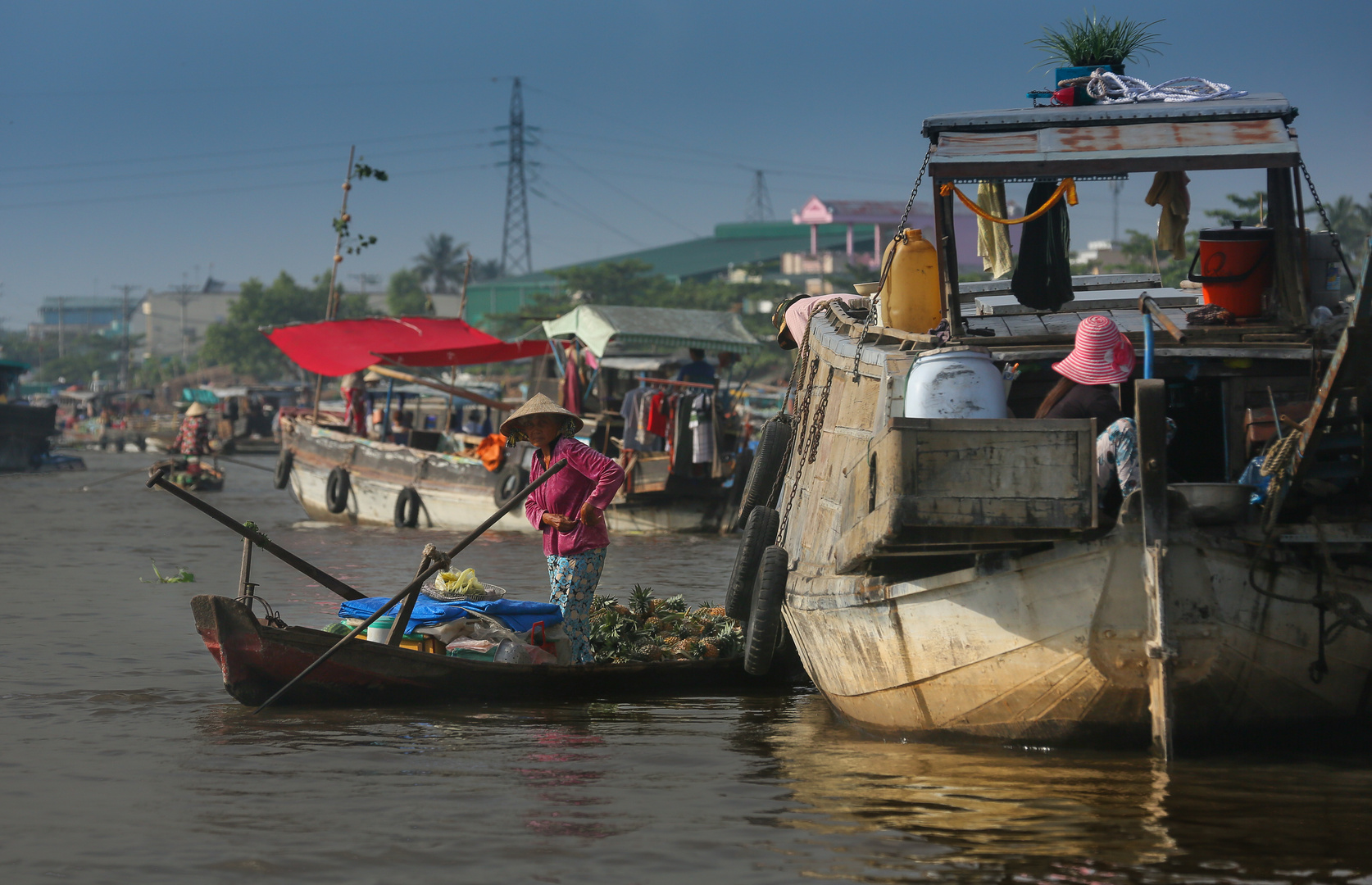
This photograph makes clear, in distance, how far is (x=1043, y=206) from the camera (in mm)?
6707

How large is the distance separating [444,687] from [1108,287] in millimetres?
4950

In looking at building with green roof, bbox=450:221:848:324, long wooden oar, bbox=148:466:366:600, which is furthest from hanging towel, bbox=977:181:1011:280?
building with green roof, bbox=450:221:848:324

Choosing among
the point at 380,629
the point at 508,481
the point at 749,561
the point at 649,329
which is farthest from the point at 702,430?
the point at 380,629

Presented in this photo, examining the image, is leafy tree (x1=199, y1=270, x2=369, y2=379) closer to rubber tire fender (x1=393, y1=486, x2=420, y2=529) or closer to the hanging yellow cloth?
rubber tire fender (x1=393, y1=486, x2=420, y2=529)

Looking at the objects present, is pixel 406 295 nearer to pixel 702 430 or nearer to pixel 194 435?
pixel 194 435

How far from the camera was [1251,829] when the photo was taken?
4676 mm

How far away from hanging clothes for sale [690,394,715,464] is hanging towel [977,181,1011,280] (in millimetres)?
8110

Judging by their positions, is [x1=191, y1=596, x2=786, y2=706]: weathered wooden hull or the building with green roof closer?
[x1=191, y1=596, x2=786, y2=706]: weathered wooden hull

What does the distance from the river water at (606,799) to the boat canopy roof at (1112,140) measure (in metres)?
2.52

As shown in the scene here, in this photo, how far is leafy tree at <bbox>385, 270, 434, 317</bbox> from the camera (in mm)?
77625

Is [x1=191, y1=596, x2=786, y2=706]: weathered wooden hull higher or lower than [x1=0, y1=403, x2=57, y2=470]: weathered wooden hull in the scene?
lower

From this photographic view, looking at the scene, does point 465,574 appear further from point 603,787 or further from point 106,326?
point 106,326

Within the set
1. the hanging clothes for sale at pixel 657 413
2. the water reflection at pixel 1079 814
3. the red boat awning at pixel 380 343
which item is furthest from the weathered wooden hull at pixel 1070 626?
the red boat awning at pixel 380 343

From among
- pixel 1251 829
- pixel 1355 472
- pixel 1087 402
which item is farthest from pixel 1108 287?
pixel 1251 829
